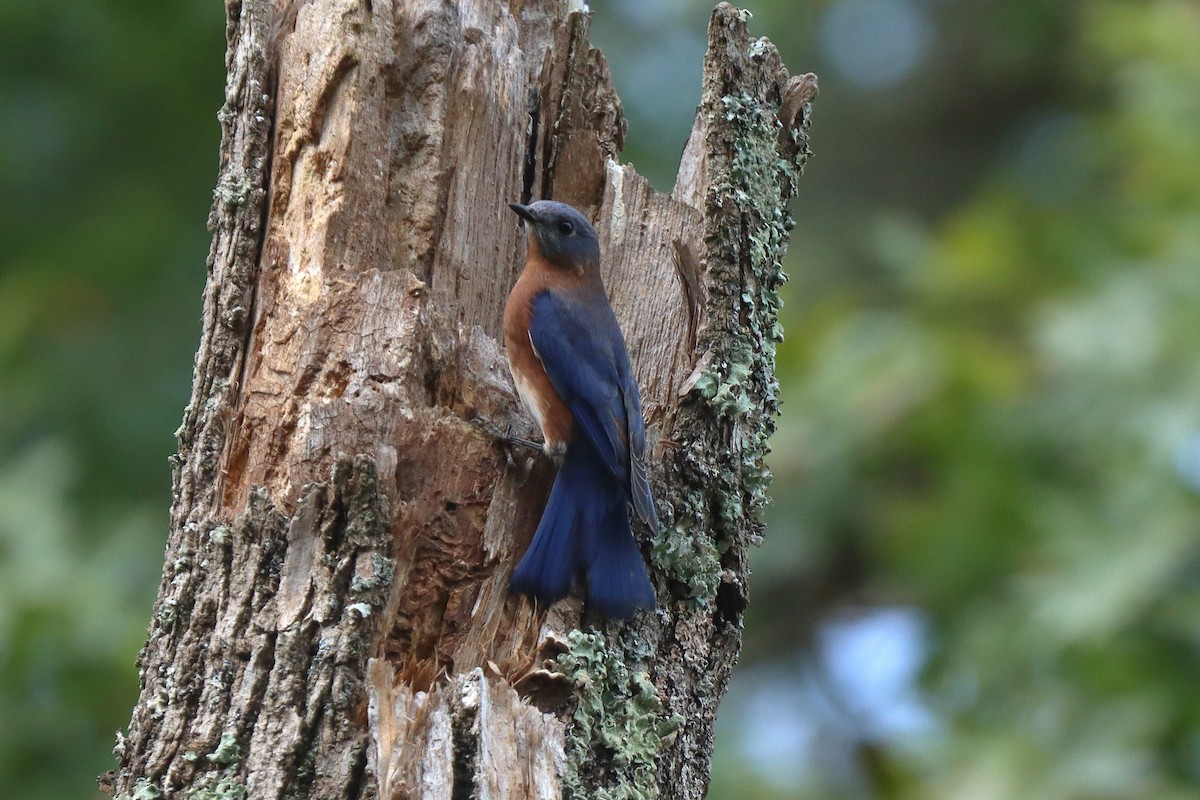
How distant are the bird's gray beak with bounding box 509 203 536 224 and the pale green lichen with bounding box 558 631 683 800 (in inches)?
52.5

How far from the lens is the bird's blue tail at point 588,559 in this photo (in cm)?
299

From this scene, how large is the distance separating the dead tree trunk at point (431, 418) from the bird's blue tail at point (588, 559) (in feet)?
0.18

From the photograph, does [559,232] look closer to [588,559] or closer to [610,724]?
[588,559]

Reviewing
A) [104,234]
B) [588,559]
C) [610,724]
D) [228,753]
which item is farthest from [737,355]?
[104,234]

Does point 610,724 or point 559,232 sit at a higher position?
point 559,232

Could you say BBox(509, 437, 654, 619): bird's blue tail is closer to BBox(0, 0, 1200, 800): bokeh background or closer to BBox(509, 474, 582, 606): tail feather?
BBox(509, 474, 582, 606): tail feather

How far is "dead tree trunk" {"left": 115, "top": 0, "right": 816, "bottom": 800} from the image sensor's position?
2.69m

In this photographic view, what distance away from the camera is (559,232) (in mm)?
3785

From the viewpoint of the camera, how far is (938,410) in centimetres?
651

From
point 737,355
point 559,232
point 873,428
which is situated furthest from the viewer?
point 873,428

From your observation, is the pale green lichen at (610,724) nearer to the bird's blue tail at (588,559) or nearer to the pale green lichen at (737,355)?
the bird's blue tail at (588,559)

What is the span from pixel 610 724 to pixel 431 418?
0.86m

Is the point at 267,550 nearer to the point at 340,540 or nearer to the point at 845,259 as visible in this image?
the point at 340,540

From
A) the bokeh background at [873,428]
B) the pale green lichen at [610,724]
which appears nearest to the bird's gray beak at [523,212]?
the pale green lichen at [610,724]
